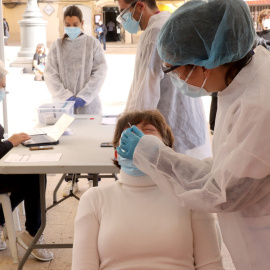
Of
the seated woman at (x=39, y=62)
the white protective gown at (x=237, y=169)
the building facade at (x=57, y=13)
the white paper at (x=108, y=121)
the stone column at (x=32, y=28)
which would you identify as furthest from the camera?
the building facade at (x=57, y=13)

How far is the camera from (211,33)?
1.35 m

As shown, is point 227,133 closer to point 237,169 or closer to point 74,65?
point 237,169

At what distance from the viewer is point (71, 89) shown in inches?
151

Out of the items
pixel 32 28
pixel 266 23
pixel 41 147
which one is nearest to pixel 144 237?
pixel 41 147

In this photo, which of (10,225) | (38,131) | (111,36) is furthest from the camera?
(111,36)

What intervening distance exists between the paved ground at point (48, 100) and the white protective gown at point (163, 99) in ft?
2.47

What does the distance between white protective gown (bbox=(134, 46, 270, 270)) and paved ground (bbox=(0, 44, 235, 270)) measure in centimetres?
154

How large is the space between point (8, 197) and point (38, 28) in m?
10.2

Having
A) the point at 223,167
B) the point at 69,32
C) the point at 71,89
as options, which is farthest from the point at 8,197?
the point at 223,167

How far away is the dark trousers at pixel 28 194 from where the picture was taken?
9.32ft

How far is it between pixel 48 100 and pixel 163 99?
117 cm

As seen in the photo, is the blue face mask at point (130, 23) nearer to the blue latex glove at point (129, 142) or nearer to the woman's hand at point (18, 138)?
the woman's hand at point (18, 138)

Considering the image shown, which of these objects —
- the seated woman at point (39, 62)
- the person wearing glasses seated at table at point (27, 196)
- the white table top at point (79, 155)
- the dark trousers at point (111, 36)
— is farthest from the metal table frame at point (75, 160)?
the dark trousers at point (111, 36)

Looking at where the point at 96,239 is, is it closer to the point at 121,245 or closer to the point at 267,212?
the point at 121,245
